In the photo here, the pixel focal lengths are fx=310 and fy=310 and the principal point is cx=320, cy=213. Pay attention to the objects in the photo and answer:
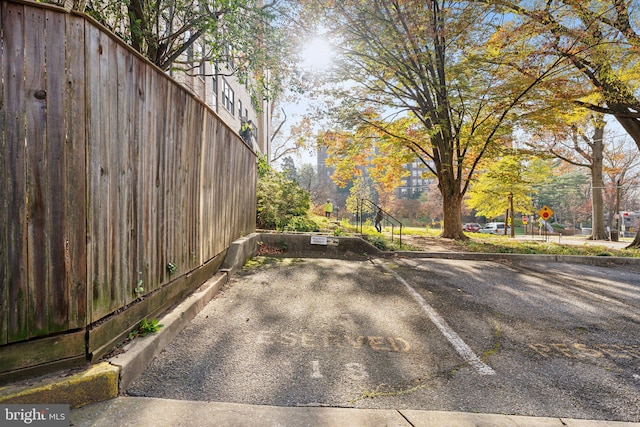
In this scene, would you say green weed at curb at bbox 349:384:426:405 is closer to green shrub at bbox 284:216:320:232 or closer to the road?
the road

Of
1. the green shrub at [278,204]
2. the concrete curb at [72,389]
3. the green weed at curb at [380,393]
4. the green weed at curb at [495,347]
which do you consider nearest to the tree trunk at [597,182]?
the green shrub at [278,204]

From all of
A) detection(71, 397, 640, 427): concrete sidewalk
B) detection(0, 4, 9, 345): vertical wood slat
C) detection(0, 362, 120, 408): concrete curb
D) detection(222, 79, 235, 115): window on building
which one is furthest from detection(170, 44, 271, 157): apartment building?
detection(71, 397, 640, 427): concrete sidewalk

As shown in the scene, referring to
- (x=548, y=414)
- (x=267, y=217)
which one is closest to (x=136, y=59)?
(x=548, y=414)

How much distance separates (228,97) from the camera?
19141 mm

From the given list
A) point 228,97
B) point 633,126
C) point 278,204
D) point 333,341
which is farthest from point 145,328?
point 633,126

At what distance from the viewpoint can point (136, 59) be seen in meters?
3.01

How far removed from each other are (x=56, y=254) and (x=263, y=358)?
6.57 feet

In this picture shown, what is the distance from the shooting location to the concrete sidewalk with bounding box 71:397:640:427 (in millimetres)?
2172

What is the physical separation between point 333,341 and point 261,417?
144 centimetres

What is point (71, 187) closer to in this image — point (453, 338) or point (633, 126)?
point (453, 338)

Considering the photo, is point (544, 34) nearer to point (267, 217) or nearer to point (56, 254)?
point (267, 217)

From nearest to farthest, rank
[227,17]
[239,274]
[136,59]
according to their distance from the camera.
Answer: [136,59] → [239,274] → [227,17]

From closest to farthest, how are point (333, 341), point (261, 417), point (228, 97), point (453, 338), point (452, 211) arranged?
point (261, 417) → point (333, 341) → point (453, 338) → point (452, 211) → point (228, 97)

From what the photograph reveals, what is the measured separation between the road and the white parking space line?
0.06ft
